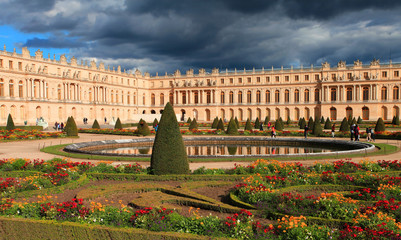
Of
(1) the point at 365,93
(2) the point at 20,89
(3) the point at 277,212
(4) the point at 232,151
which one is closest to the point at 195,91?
(1) the point at 365,93

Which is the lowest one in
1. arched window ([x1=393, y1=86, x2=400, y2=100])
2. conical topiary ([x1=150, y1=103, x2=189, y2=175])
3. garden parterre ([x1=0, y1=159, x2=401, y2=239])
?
garden parterre ([x1=0, y1=159, x2=401, y2=239])

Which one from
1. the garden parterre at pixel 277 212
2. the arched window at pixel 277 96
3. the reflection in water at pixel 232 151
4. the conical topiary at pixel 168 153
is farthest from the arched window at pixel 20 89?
the conical topiary at pixel 168 153

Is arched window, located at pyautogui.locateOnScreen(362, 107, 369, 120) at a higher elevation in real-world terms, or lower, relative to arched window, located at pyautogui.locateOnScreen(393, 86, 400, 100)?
lower

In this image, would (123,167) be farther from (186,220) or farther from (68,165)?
(186,220)

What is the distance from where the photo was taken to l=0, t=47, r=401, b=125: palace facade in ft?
176

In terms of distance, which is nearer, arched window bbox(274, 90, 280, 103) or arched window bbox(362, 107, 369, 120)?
arched window bbox(362, 107, 369, 120)

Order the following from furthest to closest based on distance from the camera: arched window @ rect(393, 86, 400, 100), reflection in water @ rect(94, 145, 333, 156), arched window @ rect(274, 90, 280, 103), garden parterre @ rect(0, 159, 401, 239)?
arched window @ rect(274, 90, 280, 103), arched window @ rect(393, 86, 400, 100), reflection in water @ rect(94, 145, 333, 156), garden parterre @ rect(0, 159, 401, 239)

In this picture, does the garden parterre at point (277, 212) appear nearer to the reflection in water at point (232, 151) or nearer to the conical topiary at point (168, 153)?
the conical topiary at point (168, 153)

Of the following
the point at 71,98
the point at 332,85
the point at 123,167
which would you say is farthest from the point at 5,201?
the point at 332,85

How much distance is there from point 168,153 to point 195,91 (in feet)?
217

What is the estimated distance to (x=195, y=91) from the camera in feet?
254

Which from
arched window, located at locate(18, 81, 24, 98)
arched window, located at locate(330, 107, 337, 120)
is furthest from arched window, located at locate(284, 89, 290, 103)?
arched window, located at locate(18, 81, 24, 98)

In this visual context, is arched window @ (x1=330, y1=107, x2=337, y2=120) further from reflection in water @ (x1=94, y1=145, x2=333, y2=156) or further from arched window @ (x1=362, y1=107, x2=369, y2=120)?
reflection in water @ (x1=94, y1=145, x2=333, y2=156)

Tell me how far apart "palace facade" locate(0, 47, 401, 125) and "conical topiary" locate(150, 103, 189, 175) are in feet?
152
